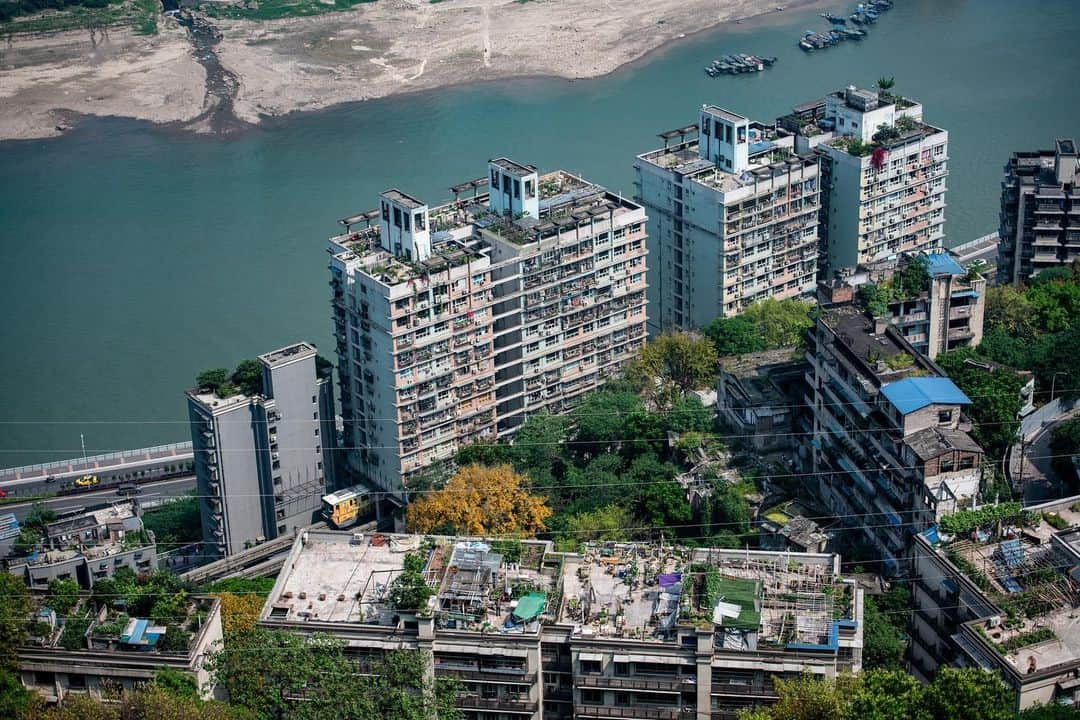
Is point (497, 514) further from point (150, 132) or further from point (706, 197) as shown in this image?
point (150, 132)

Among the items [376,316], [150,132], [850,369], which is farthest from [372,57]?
[850,369]

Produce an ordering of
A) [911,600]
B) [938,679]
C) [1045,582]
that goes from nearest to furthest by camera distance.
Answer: [938,679]
[1045,582]
[911,600]

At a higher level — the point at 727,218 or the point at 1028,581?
the point at 727,218

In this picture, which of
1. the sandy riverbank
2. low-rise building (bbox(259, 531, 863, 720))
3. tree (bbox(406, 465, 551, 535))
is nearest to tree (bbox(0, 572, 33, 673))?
low-rise building (bbox(259, 531, 863, 720))

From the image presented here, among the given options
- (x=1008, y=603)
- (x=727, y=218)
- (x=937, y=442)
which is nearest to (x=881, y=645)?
(x=1008, y=603)

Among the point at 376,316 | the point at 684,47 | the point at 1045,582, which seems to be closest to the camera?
the point at 1045,582

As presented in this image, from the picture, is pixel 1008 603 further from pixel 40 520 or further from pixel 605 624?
pixel 40 520

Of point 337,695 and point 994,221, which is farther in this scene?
point 994,221
